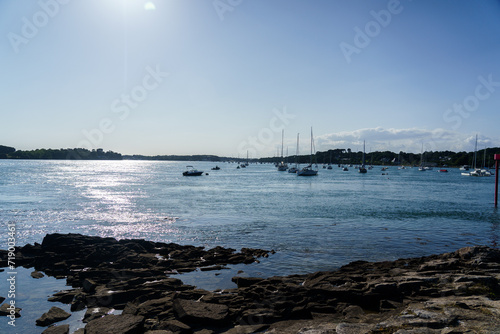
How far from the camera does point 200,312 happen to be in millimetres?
8961

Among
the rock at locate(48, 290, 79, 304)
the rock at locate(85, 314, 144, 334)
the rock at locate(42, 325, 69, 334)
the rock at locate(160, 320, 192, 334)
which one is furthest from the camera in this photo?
the rock at locate(48, 290, 79, 304)

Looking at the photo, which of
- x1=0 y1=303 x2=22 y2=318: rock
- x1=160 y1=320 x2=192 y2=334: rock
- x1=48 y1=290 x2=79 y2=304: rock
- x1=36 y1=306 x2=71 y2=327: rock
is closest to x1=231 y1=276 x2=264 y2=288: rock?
x1=160 y1=320 x2=192 y2=334: rock

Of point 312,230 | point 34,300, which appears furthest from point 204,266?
point 312,230

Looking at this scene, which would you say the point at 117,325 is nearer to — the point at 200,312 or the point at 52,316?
the point at 200,312

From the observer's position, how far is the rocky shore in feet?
27.0

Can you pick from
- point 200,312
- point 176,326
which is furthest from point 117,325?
point 200,312

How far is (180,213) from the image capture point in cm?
3294

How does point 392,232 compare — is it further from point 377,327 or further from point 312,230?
point 377,327

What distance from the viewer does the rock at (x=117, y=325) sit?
316 inches

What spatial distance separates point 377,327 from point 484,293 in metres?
4.55

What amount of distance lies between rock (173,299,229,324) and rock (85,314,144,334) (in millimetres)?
1036

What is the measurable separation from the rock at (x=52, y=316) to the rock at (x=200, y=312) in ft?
10.8

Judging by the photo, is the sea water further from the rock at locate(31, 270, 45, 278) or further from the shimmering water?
the rock at locate(31, 270, 45, 278)

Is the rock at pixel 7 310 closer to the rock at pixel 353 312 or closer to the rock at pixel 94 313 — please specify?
the rock at pixel 94 313
